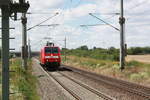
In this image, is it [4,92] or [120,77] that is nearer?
[4,92]

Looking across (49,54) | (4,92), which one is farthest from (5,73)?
(49,54)

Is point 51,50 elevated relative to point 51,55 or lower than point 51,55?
elevated

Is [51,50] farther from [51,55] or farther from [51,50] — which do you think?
[51,55]

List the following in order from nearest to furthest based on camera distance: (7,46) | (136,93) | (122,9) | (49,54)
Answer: (7,46) < (136,93) < (122,9) < (49,54)

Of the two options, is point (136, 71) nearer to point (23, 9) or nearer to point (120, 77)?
point (120, 77)

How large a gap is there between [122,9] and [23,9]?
22825mm

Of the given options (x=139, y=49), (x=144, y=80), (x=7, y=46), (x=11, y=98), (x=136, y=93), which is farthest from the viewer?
(x=139, y=49)

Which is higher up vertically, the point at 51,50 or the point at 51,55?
the point at 51,50

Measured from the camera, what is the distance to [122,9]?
1248 inches

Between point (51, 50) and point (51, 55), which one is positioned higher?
point (51, 50)

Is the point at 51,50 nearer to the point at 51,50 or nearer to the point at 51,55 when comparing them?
the point at 51,50

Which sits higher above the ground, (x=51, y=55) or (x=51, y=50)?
(x=51, y=50)

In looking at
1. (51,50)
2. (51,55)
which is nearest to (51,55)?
(51,55)

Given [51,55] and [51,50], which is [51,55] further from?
[51,50]
